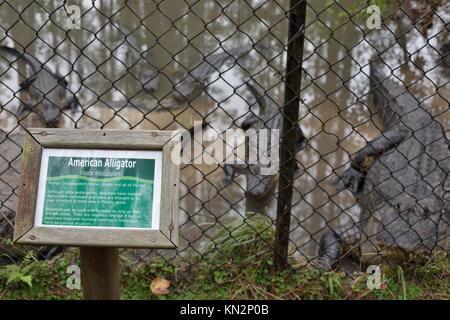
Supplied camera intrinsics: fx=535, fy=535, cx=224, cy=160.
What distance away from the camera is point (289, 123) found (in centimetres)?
177

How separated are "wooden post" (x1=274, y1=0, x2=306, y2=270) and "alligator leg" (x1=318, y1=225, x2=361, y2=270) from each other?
0.60m

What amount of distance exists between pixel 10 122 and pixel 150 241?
2.87m

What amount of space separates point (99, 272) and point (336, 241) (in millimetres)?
1604

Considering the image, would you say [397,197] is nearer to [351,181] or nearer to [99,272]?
[351,181]

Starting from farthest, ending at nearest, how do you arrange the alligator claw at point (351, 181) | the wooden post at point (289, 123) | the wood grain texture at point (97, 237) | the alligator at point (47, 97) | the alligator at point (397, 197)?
the alligator at point (47, 97) → the alligator claw at point (351, 181) → the alligator at point (397, 197) → the wooden post at point (289, 123) → the wood grain texture at point (97, 237)

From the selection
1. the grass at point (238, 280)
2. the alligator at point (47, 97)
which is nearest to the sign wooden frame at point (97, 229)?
the grass at point (238, 280)

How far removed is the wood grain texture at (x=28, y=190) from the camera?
1.25 m

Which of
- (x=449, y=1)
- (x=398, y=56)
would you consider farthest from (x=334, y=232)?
(x=449, y=1)

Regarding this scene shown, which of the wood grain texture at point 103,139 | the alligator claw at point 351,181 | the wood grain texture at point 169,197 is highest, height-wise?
the alligator claw at point 351,181

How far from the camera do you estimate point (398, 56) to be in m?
4.93

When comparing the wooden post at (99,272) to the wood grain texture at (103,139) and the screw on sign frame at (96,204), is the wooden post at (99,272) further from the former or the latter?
the wood grain texture at (103,139)

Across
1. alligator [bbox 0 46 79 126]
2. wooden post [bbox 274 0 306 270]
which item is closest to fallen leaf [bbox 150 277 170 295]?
wooden post [bbox 274 0 306 270]

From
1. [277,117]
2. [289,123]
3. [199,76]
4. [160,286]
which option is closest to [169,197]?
[289,123]
